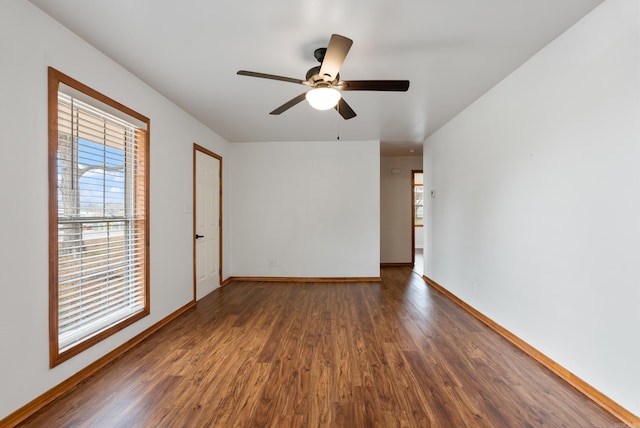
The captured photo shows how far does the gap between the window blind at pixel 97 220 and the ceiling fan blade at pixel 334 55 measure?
1.88m

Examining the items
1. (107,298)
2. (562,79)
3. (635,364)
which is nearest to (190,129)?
(107,298)

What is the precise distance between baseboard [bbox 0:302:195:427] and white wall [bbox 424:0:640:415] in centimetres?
356

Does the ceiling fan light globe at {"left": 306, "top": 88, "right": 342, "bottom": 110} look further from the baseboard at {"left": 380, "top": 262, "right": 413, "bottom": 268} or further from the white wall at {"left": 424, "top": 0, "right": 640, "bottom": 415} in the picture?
the baseboard at {"left": 380, "top": 262, "right": 413, "bottom": 268}

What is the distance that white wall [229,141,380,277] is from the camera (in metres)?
5.08

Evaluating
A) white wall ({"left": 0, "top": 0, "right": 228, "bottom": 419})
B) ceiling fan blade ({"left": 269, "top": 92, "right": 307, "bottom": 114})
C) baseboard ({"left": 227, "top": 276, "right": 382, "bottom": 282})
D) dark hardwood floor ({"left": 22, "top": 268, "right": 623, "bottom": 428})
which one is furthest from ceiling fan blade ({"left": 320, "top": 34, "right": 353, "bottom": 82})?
baseboard ({"left": 227, "top": 276, "right": 382, "bottom": 282})

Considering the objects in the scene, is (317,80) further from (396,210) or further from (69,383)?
(396,210)

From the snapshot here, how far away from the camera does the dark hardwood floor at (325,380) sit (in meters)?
1.68

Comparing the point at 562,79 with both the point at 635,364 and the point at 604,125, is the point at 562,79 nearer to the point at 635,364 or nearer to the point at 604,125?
the point at 604,125

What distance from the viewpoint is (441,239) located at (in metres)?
4.36

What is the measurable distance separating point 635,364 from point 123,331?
12.1ft

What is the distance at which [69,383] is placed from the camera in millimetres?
1981

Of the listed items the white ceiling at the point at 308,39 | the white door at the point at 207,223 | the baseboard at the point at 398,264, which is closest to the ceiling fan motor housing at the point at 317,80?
the white ceiling at the point at 308,39

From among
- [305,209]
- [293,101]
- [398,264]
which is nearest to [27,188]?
[293,101]

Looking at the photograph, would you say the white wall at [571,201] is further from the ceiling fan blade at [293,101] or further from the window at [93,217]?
the window at [93,217]
